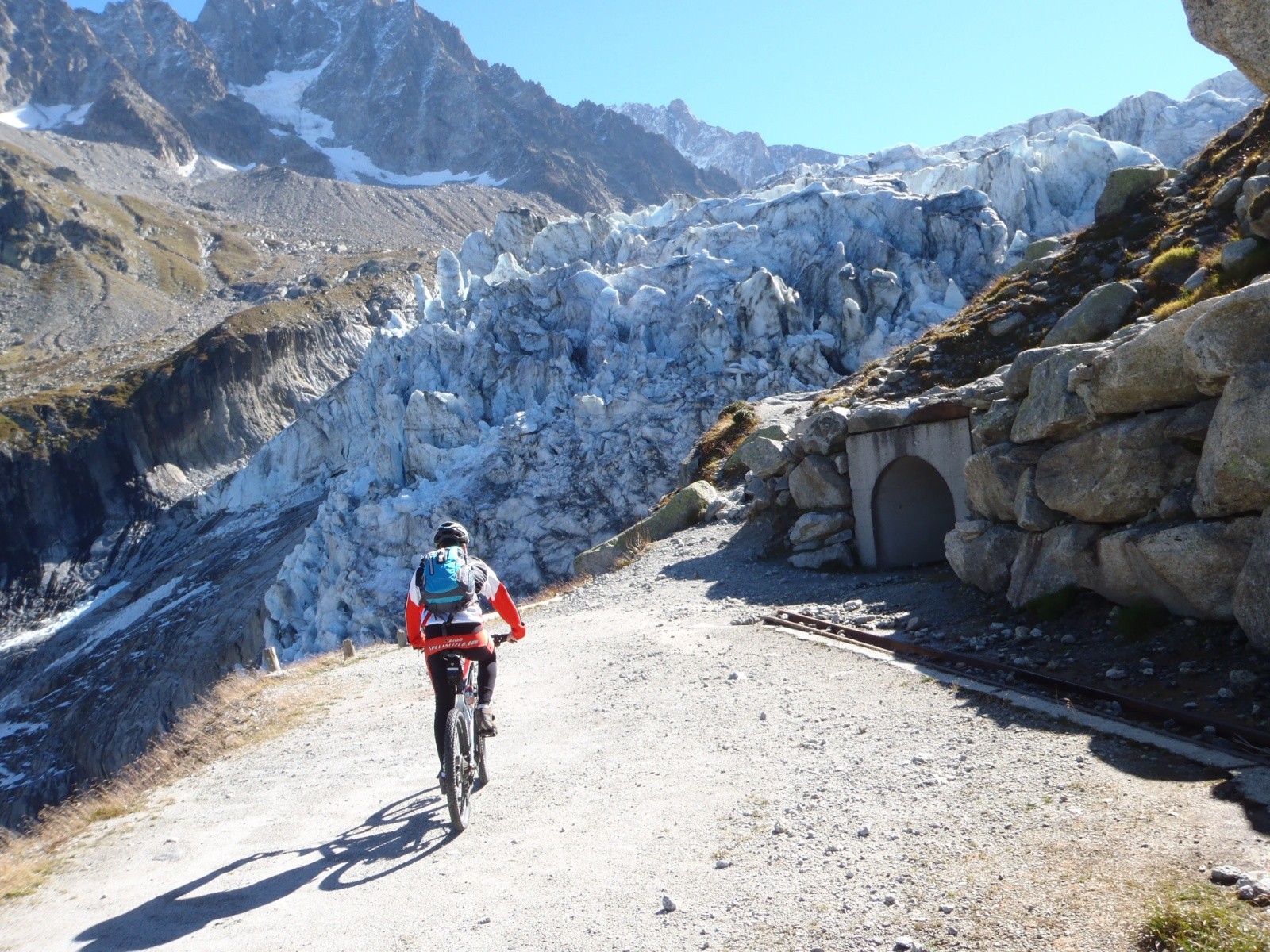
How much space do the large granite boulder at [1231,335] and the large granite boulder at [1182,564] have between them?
996 millimetres

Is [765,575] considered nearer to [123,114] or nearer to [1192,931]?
[1192,931]

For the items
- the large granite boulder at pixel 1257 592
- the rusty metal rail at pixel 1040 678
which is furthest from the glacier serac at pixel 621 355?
the large granite boulder at pixel 1257 592

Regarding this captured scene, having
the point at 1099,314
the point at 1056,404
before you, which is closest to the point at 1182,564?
the point at 1056,404

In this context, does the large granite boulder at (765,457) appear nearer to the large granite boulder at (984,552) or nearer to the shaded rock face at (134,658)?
the large granite boulder at (984,552)

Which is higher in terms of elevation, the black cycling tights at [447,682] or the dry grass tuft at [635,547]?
the black cycling tights at [447,682]

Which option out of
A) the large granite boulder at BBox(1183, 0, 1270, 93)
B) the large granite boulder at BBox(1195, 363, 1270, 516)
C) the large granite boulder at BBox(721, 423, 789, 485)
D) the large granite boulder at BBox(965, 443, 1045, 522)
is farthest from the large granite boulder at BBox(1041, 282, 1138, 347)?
the large granite boulder at BBox(721, 423, 789, 485)

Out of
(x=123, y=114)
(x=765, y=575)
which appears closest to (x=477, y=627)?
(x=765, y=575)

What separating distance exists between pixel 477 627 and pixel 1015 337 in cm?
1359

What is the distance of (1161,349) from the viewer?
6.86m

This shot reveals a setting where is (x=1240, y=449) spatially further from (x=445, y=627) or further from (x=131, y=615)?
(x=131, y=615)

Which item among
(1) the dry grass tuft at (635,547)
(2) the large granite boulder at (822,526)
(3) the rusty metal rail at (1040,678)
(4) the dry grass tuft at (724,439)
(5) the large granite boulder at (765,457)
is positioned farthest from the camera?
(4) the dry grass tuft at (724,439)

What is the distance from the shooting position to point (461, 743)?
5.14m

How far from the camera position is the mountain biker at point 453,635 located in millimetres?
5238

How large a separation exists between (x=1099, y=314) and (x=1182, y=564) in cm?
586
